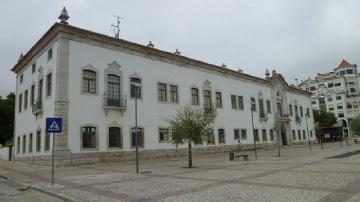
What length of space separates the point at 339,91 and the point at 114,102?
9570 cm

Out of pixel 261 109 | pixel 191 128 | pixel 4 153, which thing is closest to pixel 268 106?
pixel 261 109

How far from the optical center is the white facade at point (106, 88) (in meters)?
24.9

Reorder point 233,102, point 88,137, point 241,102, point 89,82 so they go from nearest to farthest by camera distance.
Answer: point 88,137, point 89,82, point 233,102, point 241,102

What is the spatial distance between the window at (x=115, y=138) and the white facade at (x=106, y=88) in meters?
0.17

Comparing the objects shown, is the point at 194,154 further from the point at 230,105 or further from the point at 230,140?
the point at 230,105

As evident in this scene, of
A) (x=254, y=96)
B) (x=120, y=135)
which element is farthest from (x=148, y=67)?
(x=254, y=96)

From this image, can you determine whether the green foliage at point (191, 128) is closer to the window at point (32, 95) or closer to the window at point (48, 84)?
the window at point (48, 84)

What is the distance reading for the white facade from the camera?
24.9 meters

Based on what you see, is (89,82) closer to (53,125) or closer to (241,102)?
(53,125)

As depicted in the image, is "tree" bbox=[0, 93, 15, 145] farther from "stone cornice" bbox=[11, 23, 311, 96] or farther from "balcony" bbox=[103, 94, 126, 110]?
"balcony" bbox=[103, 94, 126, 110]

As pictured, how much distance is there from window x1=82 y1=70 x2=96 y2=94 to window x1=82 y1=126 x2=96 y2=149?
10.1ft

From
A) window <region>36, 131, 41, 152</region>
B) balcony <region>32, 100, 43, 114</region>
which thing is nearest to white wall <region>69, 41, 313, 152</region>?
balcony <region>32, 100, 43, 114</region>

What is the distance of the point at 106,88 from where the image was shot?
2731 centimetres

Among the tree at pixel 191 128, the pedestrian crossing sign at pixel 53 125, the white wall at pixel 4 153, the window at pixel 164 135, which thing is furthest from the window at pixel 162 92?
the white wall at pixel 4 153
